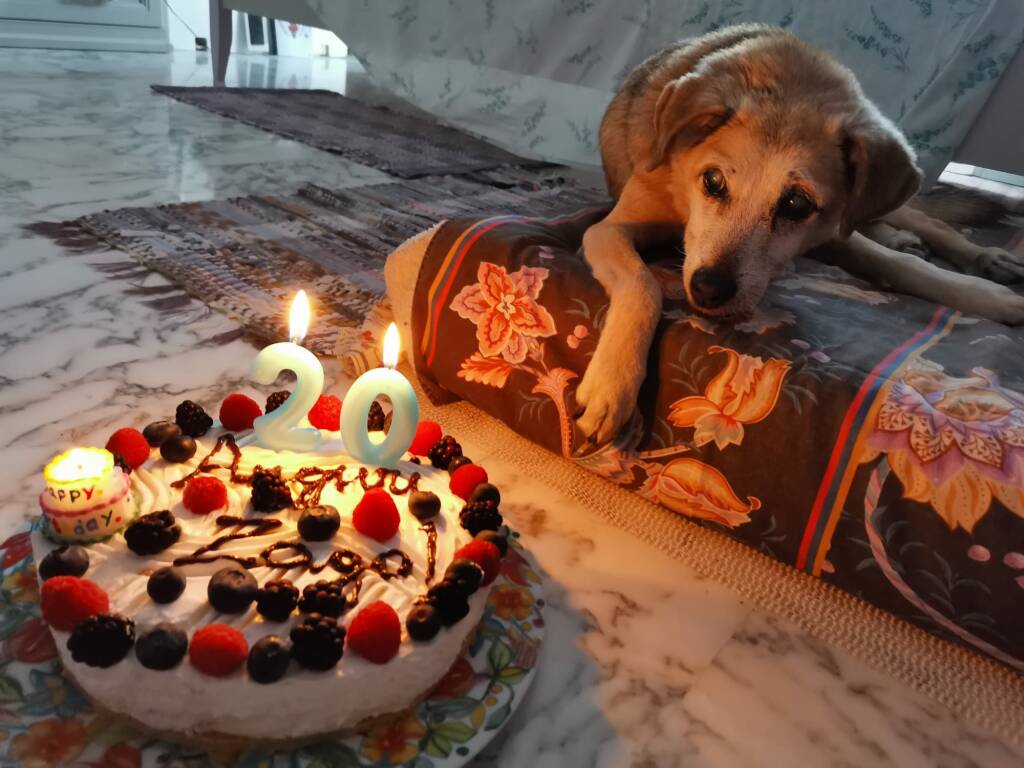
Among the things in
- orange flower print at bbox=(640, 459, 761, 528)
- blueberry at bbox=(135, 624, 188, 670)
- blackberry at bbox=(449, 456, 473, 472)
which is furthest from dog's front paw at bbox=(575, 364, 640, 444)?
blueberry at bbox=(135, 624, 188, 670)

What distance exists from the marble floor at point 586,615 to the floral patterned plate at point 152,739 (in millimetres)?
71

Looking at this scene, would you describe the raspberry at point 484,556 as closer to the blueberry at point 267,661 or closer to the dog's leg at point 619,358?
the blueberry at point 267,661

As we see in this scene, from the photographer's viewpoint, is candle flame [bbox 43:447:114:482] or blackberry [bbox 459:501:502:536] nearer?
candle flame [bbox 43:447:114:482]

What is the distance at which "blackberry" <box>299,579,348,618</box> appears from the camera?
752 millimetres

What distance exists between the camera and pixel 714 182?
4.61 ft

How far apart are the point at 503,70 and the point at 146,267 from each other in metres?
2.33

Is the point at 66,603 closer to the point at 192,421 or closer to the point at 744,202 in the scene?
the point at 192,421

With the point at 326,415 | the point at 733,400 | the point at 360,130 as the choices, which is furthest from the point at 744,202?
the point at 360,130

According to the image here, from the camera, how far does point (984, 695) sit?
3.27 ft

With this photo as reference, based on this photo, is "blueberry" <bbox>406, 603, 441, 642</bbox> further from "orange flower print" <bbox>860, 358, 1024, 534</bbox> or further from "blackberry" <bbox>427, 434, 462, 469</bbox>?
"orange flower print" <bbox>860, 358, 1024, 534</bbox>

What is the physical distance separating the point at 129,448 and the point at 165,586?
0.25 m

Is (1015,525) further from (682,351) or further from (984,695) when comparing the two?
(682,351)

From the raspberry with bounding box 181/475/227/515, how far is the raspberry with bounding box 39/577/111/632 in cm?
16

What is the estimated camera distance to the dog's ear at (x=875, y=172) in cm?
138
